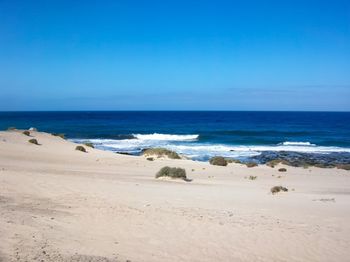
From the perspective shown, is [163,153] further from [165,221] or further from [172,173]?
[165,221]

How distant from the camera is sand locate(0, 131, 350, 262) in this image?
6.93 meters

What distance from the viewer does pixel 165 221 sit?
9250 mm

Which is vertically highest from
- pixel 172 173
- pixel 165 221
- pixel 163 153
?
pixel 165 221

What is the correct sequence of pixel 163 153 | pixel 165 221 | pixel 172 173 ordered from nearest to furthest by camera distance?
1. pixel 165 221
2. pixel 172 173
3. pixel 163 153

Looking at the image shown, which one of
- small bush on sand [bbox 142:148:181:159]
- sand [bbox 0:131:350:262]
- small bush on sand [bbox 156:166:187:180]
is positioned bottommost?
small bush on sand [bbox 142:148:181:159]

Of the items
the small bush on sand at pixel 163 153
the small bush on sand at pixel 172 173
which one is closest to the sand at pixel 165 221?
the small bush on sand at pixel 172 173

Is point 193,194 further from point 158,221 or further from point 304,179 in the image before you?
point 304,179

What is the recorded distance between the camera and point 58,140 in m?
32.7

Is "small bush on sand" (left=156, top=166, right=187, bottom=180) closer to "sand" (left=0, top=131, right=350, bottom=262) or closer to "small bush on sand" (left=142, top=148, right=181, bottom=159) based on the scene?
"sand" (left=0, top=131, right=350, bottom=262)

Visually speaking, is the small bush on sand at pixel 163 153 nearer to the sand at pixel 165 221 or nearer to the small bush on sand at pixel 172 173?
the small bush on sand at pixel 172 173

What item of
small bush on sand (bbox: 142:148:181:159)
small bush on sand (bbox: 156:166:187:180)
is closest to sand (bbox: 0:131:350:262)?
small bush on sand (bbox: 156:166:187:180)

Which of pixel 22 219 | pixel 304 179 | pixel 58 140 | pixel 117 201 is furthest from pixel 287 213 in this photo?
pixel 58 140

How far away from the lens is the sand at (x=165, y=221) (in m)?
6.93

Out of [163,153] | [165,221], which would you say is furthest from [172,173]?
[163,153]
